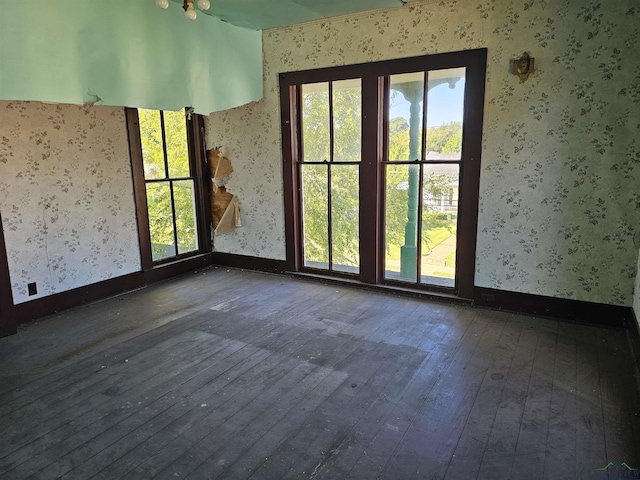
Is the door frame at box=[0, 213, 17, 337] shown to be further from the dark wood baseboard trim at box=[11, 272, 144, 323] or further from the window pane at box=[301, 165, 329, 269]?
the window pane at box=[301, 165, 329, 269]

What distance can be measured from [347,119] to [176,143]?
198cm

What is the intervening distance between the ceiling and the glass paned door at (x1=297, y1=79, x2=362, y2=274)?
62 centimetres

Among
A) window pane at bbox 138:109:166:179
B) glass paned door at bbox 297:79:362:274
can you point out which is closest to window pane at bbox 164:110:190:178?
window pane at bbox 138:109:166:179

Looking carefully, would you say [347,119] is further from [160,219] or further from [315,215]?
→ [160,219]

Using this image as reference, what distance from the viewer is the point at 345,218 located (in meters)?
4.41

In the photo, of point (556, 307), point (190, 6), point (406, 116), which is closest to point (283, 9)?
point (190, 6)

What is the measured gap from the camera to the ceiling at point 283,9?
352 centimetres

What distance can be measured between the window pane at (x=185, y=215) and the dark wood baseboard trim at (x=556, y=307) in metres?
3.27

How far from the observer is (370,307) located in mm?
3789

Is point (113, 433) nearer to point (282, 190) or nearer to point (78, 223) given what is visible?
point (78, 223)

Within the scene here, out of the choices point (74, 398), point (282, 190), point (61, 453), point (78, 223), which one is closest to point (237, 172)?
point (282, 190)

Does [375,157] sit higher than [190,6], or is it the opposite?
[190,6]

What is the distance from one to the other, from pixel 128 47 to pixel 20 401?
8.06 ft

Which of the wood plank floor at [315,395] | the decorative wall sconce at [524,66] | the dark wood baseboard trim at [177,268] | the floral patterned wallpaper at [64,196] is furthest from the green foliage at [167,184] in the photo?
the decorative wall sconce at [524,66]
